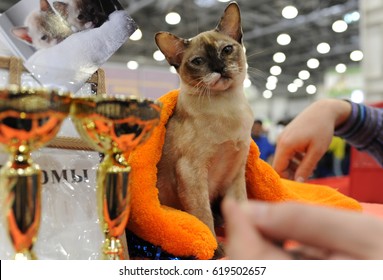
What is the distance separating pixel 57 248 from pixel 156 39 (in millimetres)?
395

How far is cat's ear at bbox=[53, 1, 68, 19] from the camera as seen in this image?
0.67 m

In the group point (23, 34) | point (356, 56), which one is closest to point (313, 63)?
point (356, 56)

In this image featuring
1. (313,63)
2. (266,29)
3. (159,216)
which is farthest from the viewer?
(313,63)

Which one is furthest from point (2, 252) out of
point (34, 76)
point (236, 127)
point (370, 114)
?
point (370, 114)

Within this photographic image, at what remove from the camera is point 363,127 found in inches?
47.2

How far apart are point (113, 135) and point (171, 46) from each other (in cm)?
35

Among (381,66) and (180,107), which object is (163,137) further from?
(381,66)

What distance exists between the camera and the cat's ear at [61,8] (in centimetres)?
67

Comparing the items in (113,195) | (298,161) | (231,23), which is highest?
(231,23)

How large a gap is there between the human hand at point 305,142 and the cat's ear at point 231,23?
13.4 inches

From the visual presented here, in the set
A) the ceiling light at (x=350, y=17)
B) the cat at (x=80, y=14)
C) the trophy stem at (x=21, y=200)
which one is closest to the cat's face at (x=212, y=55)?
the cat at (x=80, y=14)

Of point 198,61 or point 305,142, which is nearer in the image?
point 198,61

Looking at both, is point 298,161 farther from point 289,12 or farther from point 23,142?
point 23,142

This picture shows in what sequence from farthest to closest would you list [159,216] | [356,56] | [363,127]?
1. [356,56]
2. [363,127]
3. [159,216]
